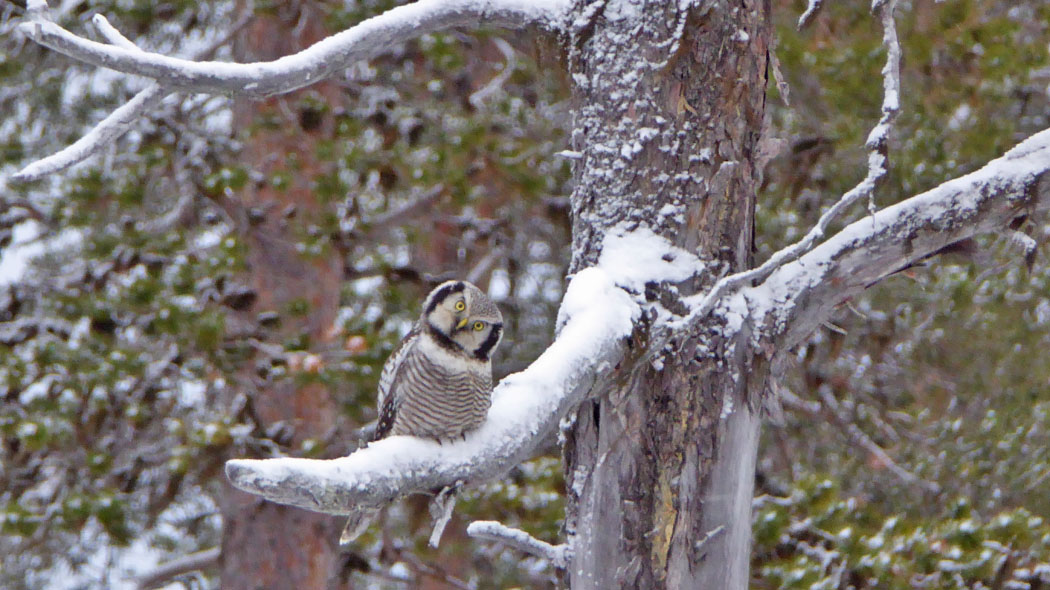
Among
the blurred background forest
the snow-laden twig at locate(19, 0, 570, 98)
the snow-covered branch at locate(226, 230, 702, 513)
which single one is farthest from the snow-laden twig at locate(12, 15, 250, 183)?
the blurred background forest

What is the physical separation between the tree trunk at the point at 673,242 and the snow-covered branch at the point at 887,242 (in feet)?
0.37

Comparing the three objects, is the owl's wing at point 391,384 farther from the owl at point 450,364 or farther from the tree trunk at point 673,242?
the tree trunk at point 673,242

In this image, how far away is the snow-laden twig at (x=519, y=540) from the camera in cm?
290

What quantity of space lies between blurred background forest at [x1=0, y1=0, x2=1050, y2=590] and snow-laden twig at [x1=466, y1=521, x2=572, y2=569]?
1959mm

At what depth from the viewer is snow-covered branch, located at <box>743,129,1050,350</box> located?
299 cm

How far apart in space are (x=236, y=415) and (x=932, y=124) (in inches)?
173

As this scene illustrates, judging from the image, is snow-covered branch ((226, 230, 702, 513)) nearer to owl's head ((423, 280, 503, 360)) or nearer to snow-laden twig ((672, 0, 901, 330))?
snow-laden twig ((672, 0, 901, 330))

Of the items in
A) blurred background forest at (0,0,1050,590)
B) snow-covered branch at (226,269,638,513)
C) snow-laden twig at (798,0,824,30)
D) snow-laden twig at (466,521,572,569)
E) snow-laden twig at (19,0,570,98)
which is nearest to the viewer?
snow-covered branch at (226,269,638,513)

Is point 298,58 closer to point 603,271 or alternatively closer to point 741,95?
point 603,271

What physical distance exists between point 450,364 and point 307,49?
3.37 ft

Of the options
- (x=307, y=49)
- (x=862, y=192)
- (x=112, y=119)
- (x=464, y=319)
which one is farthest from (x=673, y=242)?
(x=112, y=119)

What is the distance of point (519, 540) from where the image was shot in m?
3.00

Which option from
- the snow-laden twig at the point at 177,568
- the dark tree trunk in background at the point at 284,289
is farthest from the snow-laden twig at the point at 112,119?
the snow-laden twig at the point at 177,568

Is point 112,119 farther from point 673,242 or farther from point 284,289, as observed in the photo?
point 284,289
